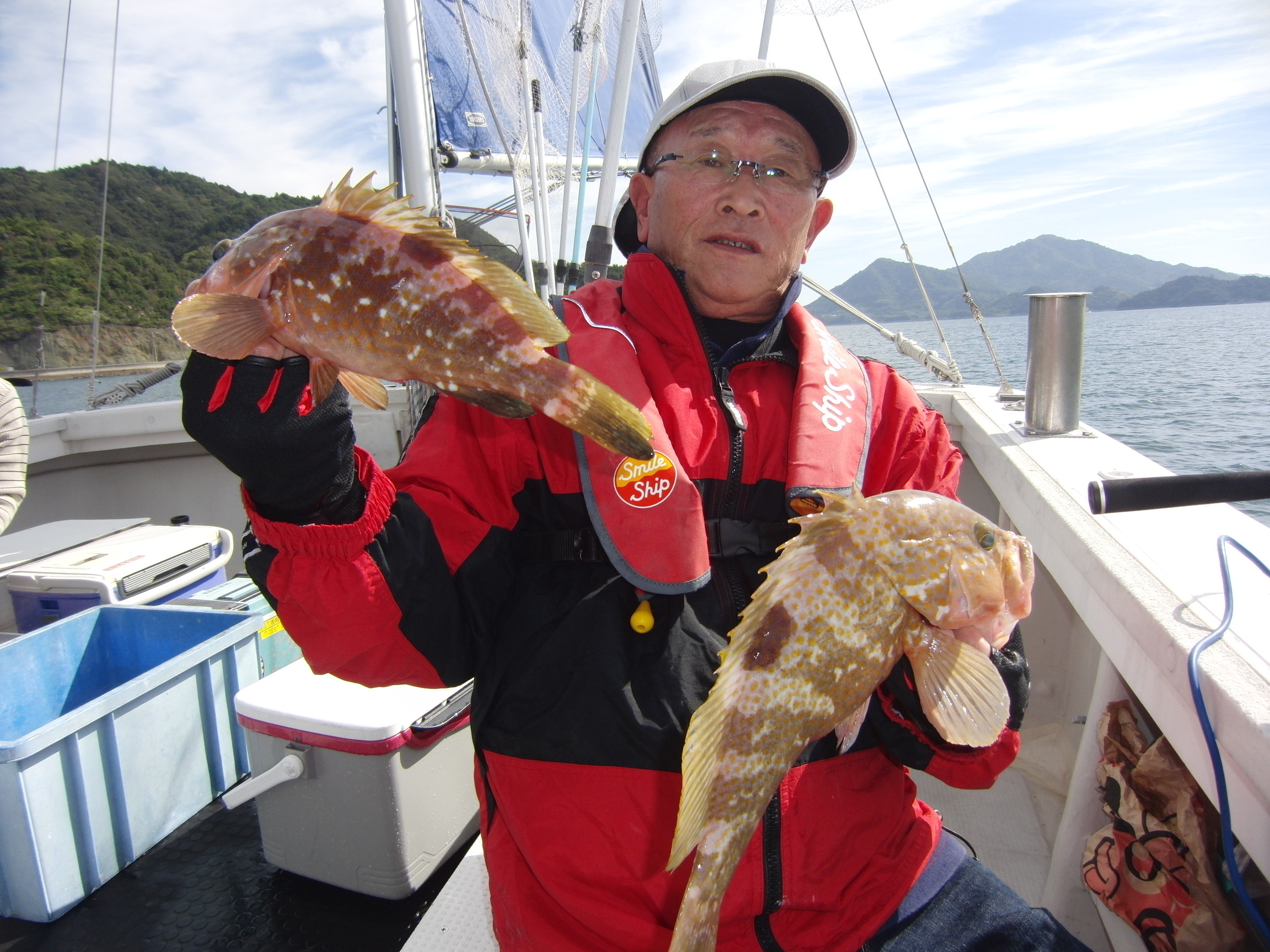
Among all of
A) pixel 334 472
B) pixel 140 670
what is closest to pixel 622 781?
pixel 334 472

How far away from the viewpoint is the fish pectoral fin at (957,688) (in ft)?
5.11

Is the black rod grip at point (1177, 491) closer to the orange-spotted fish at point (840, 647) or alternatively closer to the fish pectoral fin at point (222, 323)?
the orange-spotted fish at point (840, 647)

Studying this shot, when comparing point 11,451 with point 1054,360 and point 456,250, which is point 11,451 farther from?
point 1054,360

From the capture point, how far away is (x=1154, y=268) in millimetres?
78812

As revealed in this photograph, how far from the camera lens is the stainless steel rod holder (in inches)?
132

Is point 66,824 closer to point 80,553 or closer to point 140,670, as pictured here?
point 140,670

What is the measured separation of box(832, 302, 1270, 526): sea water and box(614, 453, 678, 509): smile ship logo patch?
4.55 feet

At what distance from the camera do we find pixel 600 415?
4.48 ft

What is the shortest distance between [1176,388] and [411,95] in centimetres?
1771

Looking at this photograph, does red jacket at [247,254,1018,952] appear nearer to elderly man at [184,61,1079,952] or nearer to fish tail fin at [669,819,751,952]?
elderly man at [184,61,1079,952]

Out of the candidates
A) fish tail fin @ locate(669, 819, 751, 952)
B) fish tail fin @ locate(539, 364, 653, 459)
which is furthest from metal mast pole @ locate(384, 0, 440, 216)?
fish tail fin @ locate(669, 819, 751, 952)

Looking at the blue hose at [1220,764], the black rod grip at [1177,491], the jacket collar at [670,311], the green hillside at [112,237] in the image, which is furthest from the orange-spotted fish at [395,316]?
the green hillside at [112,237]

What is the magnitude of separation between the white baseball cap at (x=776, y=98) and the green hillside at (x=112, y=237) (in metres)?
4.46

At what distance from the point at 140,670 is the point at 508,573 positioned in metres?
3.05
